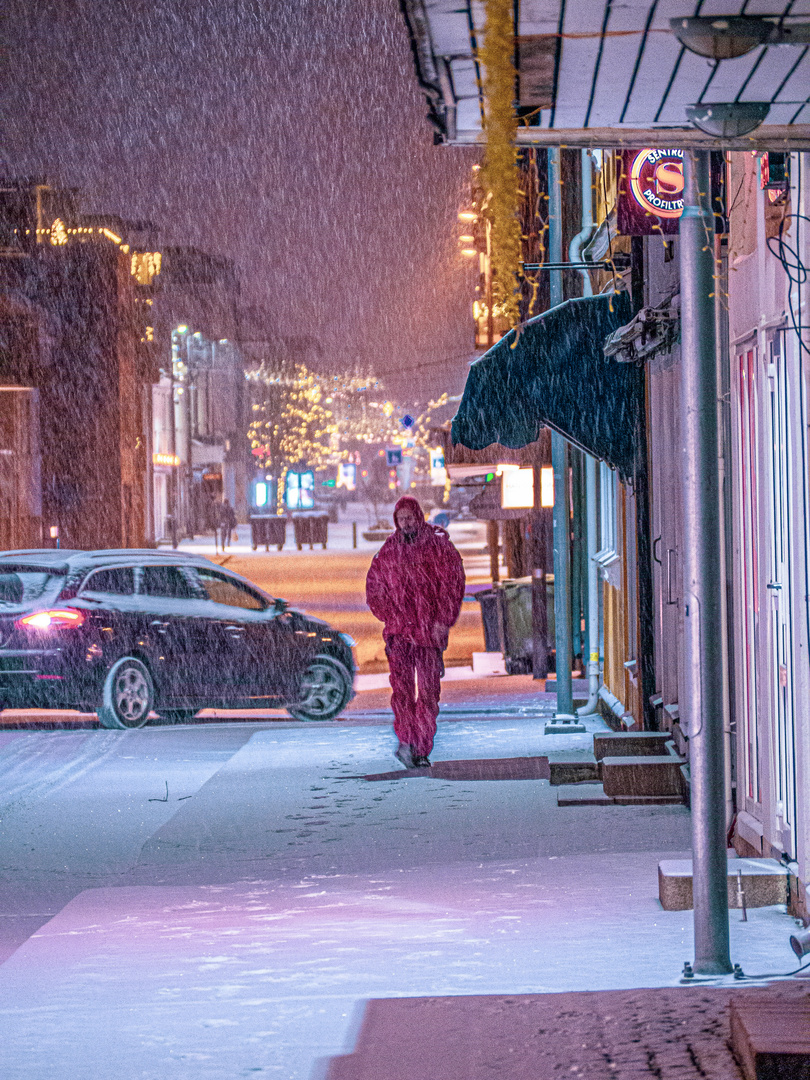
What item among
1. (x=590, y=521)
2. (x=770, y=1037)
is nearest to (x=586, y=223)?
(x=590, y=521)

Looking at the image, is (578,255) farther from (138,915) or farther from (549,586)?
(138,915)

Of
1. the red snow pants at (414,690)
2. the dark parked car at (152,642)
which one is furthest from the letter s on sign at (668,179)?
the dark parked car at (152,642)

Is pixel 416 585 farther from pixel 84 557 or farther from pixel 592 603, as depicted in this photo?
pixel 84 557

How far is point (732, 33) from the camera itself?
4059mm

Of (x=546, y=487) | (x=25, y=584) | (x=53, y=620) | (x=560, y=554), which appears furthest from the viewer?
(x=546, y=487)

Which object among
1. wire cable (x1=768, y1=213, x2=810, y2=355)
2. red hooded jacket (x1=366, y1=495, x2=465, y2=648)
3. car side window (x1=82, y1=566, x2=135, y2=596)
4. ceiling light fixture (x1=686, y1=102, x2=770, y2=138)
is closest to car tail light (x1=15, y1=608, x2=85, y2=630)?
car side window (x1=82, y1=566, x2=135, y2=596)

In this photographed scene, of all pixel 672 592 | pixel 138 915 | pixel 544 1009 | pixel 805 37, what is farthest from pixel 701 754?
pixel 672 592

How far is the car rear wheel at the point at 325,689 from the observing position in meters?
15.3

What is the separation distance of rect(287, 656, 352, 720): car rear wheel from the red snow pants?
4.15m

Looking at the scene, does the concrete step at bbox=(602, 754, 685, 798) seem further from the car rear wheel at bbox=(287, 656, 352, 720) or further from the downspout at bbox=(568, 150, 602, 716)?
the car rear wheel at bbox=(287, 656, 352, 720)

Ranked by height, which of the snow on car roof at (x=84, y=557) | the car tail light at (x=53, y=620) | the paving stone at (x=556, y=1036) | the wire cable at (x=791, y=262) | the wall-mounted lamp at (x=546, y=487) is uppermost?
the wire cable at (x=791, y=262)

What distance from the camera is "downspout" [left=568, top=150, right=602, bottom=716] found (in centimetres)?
1416

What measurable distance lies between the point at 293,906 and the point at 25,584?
8.21 metres

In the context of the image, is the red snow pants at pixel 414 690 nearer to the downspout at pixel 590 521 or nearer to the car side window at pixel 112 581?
the downspout at pixel 590 521
